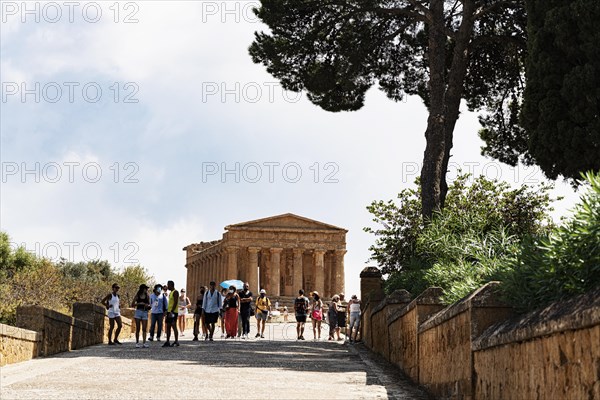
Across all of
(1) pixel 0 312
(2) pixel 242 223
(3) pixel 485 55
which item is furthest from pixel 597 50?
(2) pixel 242 223

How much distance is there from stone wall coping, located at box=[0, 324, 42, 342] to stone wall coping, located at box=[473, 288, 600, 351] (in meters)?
7.48

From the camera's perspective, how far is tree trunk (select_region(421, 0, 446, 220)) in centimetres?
2178

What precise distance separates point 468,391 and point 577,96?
11.2m

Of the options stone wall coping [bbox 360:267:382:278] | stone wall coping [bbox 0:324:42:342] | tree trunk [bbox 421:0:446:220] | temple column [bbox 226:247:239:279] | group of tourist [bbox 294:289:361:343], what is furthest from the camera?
temple column [bbox 226:247:239:279]

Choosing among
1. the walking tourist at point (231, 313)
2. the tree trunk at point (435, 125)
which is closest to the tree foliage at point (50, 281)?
the walking tourist at point (231, 313)

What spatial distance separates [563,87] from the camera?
17906 millimetres

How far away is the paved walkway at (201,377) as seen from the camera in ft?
30.0

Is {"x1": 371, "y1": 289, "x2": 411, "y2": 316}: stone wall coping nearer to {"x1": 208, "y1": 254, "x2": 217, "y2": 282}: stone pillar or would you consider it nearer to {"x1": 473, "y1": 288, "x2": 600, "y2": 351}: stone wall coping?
{"x1": 473, "y1": 288, "x2": 600, "y2": 351}: stone wall coping

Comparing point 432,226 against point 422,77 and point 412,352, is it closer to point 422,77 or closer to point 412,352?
point 412,352

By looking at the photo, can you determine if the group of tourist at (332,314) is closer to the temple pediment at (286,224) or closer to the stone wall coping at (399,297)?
the stone wall coping at (399,297)

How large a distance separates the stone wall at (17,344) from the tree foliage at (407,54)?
35.6 ft

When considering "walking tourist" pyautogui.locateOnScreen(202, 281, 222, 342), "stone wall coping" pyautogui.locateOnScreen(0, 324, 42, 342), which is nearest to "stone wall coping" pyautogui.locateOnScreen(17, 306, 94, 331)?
"stone wall coping" pyautogui.locateOnScreen(0, 324, 42, 342)

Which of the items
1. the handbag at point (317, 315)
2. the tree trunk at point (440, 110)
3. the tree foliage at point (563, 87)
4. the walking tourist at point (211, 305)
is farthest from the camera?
the handbag at point (317, 315)

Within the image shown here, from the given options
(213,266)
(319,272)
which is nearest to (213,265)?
(213,266)
